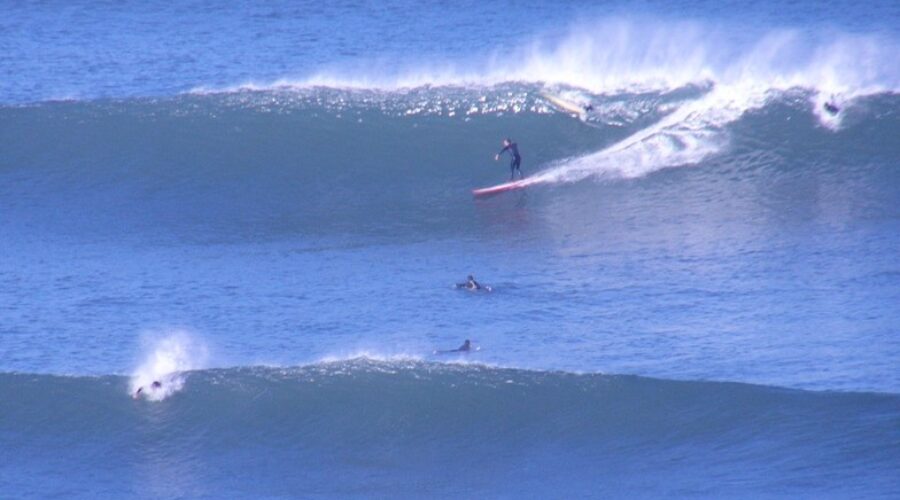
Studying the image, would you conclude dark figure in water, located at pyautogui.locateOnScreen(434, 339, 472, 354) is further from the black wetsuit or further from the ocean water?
the black wetsuit

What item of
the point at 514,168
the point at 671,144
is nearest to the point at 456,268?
the point at 514,168

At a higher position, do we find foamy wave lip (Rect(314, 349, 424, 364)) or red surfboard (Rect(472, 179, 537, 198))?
red surfboard (Rect(472, 179, 537, 198))

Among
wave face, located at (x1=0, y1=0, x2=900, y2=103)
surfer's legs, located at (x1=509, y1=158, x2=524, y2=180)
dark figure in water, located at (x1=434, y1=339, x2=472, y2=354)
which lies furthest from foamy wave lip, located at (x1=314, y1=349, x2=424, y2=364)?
wave face, located at (x1=0, y1=0, x2=900, y2=103)

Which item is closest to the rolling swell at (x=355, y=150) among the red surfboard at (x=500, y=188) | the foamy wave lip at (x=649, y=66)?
the red surfboard at (x=500, y=188)

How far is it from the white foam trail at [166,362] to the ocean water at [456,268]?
0.13 ft

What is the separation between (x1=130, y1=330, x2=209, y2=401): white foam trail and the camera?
14141 millimetres

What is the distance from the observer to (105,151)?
22500 mm

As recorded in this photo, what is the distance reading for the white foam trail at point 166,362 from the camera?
1414 centimetres

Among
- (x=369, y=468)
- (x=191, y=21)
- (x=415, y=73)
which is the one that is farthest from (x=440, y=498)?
(x=191, y=21)

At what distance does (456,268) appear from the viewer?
17.2 metres

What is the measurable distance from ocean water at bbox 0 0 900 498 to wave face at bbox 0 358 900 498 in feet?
0.11

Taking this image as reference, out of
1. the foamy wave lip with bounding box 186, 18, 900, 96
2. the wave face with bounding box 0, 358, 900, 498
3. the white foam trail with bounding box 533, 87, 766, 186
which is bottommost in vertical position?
the wave face with bounding box 0, 358, 900, 498

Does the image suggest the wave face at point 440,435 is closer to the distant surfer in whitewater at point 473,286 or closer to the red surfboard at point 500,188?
the distant surfer in whitewater at point 473,286

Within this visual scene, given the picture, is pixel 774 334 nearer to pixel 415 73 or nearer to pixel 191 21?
pixel 415 73
